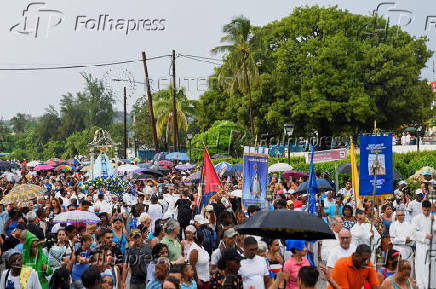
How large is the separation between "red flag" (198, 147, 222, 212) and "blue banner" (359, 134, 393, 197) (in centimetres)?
355

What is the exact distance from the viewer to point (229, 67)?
3956 centimetres

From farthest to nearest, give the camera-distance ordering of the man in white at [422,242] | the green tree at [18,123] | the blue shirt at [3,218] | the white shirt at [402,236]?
the green tree at [18,123], the blue shirt at [3,218], the white shirt at [402,236], the man in white at [422,242]

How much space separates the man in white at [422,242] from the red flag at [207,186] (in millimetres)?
4805

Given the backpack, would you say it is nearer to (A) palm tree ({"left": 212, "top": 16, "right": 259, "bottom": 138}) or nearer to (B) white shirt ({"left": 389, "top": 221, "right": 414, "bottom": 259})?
(B) white shirt ({"left": 389, "top": 221, "right": 414, "bottom": 259})

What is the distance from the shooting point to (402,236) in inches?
409

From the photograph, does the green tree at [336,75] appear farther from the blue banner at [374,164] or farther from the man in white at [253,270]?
the man in white at [253,270]

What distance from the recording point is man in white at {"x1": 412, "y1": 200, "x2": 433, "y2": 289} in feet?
32.8

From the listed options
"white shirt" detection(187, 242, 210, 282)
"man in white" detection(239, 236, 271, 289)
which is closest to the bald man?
"man in white" detection(239, 236, 271, 289)

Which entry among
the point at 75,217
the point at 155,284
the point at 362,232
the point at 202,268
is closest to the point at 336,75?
the point at 362,232

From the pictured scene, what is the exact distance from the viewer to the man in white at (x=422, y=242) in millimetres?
9992

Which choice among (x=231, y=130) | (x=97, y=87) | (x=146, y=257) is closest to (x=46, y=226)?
(x=146, y=257)

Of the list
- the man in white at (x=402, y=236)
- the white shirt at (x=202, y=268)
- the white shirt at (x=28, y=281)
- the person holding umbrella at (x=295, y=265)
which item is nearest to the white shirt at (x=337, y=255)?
the person holding umbrella at (x=295, y=265)

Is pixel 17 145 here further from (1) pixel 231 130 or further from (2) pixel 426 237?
(2) pixel 426 237

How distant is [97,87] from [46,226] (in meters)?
83.4
